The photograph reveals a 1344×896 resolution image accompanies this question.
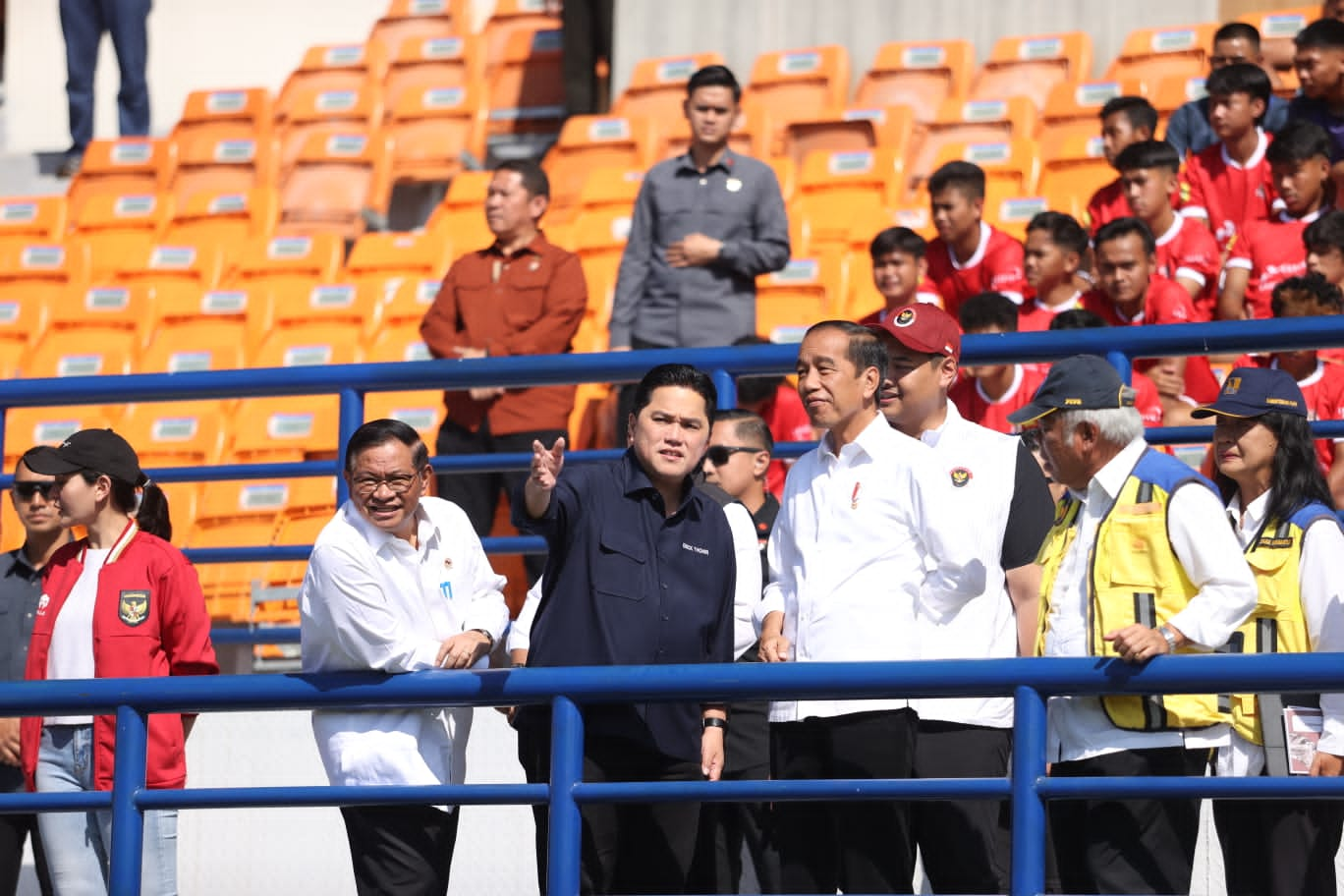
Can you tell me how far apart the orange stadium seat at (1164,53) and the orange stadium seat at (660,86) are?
2.35 metres

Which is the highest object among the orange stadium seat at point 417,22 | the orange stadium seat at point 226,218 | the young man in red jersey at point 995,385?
the orange stadium seat at point 417,22

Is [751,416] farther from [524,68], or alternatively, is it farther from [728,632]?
[524,68]

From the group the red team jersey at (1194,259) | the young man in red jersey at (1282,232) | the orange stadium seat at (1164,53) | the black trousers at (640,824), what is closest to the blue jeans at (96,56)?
the orange stadium seat at (1164,53)

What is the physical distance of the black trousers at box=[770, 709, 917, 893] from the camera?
451 cm

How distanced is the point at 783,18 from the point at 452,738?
8.36 metres

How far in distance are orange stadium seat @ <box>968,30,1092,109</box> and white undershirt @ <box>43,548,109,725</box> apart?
7435mm

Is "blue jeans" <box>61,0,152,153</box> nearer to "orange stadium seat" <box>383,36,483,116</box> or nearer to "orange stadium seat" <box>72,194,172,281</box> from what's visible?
"orange stadium seat" <box>72,194,172,281</box>

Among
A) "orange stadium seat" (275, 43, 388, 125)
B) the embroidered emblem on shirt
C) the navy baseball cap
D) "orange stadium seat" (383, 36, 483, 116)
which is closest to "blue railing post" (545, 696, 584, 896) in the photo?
the embroidered emblem on shirt

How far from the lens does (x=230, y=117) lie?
45.7ft

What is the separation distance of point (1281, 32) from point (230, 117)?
22.3ft

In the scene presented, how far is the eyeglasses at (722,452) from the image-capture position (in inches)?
233

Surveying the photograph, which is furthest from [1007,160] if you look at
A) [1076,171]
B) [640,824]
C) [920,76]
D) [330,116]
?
[640,824]

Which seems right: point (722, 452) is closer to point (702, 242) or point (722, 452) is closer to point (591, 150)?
point (702, 242)

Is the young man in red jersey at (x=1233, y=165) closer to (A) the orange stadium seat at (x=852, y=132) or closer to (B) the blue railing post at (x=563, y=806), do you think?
(A) the orange stadium seat at (x=852, y=132)
